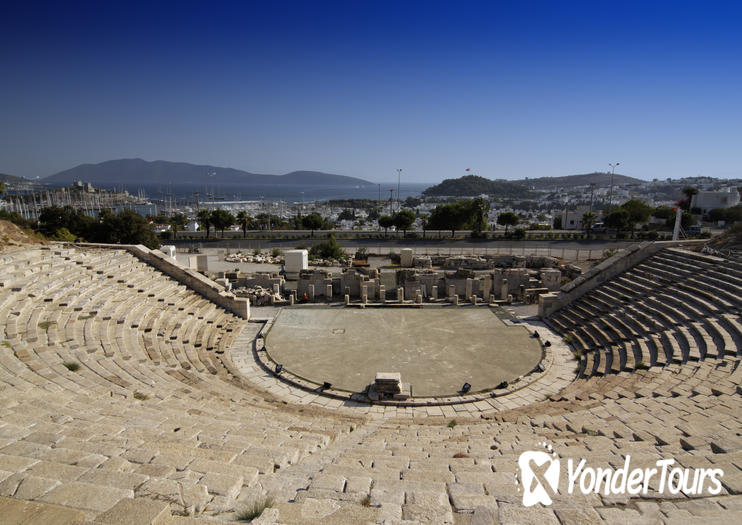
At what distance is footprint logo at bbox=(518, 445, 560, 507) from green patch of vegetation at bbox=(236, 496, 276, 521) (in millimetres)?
3372

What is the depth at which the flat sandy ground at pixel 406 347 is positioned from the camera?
15.1 meters

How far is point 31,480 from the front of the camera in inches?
188

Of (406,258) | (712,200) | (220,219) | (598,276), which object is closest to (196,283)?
(406,258)

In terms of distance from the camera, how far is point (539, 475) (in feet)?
20.9

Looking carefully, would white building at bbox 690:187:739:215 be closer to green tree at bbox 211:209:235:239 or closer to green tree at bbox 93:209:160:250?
green tree at bbox 211:209:235:239

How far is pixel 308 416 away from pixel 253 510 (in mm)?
7160

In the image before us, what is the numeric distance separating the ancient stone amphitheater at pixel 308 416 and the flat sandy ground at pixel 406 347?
1167 mm

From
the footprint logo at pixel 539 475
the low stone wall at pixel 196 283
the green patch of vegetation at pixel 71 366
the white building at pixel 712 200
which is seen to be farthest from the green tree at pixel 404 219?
the white building at pixel 712 200

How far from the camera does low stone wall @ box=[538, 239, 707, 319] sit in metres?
21.6

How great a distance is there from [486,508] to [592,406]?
25.6 ft

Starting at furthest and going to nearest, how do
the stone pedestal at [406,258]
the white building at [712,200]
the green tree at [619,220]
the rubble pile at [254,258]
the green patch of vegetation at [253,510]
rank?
the white building at [712,200]
the green tree at [619,220]
the rubble pile at [254,258]
the stone pedestal at [406,258]
the green patch of vegetation at [253,510]

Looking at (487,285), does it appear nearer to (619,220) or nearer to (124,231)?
(124,231)

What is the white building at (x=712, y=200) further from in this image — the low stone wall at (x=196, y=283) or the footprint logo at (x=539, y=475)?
the footprint logo at (x=539, y=475)

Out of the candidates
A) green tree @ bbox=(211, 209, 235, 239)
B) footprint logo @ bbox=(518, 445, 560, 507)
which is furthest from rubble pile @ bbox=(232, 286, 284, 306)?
green tree @ bbox=(211, 209, 235, 239)
